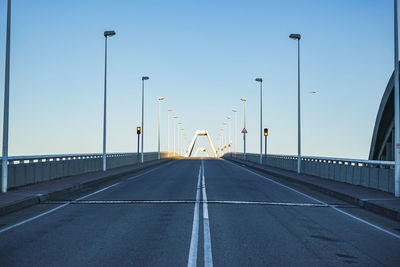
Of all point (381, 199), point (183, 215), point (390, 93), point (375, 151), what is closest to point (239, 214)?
point (183, 215)

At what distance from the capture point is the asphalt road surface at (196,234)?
6.14 meters

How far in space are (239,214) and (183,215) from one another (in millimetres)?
1382

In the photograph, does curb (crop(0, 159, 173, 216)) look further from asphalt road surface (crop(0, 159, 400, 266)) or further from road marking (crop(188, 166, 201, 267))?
road marking (crop(188, 166, 201, 267))

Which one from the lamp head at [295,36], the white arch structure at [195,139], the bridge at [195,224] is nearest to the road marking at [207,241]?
the bridge at [195,224]

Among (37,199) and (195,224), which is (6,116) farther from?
(195,224)

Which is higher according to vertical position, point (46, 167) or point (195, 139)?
point (195, 139)

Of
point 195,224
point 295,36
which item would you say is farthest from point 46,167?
point 295,36

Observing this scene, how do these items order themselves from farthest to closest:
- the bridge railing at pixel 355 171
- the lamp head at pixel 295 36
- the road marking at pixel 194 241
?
the lamp head at pixel 295 36 → the bridge railing at pixel 355 171 → the road marking at pixel 194 241

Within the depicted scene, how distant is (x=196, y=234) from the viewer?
788 centimetres

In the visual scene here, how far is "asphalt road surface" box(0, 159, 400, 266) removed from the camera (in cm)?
614

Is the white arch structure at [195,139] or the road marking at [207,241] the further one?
the white arch structure at [195,139]

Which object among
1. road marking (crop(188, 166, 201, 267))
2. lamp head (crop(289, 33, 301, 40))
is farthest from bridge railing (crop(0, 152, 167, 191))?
lamp head (crop(289, 33, 301, 40))

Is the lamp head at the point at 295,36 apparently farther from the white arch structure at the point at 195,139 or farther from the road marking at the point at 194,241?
the white arch structure at the point at 195,139

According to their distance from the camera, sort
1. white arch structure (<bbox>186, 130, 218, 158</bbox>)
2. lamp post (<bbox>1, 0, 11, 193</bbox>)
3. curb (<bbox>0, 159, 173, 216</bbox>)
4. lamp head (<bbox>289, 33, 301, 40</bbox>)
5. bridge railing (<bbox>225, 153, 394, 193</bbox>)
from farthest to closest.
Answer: white arch structure (<bbox>186, 130, 218, 158</bbox>), lamp head (<bbox>289, 33, 301, 40</bbox>), bridge railing (<bbox>225, 153, 394, 193</bbox>), lamp post (<bbox>1, 0, 11, 193</bbox>), curb (<bbox>0, 159, 173, 216</bbox>)
